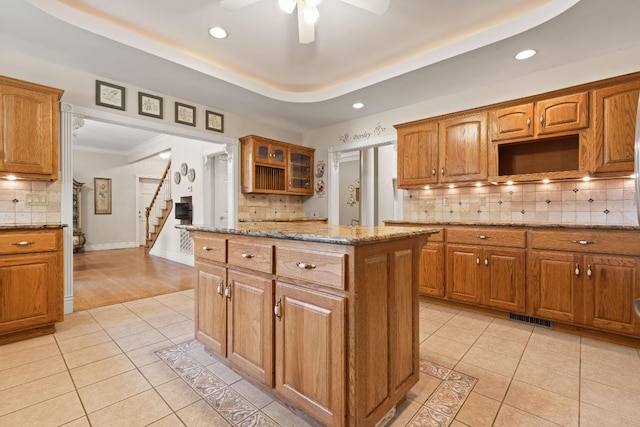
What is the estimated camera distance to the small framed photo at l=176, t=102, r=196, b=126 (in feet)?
12.7

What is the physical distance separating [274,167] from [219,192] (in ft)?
5.12

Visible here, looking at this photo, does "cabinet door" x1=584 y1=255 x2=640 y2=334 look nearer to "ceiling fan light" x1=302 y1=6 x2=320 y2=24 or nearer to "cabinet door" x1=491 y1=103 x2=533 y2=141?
"cabinet door" x1=491 y1=103 x2=533 y2=141

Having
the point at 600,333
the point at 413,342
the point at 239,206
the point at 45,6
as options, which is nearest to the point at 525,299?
the point at 600,333

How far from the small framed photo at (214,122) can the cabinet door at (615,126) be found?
4.27 meters

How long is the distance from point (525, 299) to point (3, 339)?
439cm

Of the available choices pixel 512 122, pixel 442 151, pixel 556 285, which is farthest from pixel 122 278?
pixel 512 122

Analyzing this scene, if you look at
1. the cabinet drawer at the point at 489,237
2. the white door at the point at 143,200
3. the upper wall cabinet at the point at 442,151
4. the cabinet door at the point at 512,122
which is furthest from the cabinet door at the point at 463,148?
the white door at the point at 143,200

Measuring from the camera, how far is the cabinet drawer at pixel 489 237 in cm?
274

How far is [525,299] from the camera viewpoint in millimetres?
2699

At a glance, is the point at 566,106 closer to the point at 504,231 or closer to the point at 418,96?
the point at 504,231

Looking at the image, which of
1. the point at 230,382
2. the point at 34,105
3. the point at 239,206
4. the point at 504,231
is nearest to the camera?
the point at 230,382

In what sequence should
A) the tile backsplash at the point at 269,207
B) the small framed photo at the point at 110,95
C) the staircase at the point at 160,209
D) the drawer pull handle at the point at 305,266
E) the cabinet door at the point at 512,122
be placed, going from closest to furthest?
the drawer pull handle at the point at 305,266
the cabinet door at the point at 512,122
the small framed photo at the point at 110,95
the tile backsplash at the point at 269,207
the staircase at the point at 160,209

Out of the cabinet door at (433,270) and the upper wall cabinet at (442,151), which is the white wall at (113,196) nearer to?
the upper wall cabinet at (442,151)

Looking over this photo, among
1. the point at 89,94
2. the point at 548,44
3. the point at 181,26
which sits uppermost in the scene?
the point at 181,26
